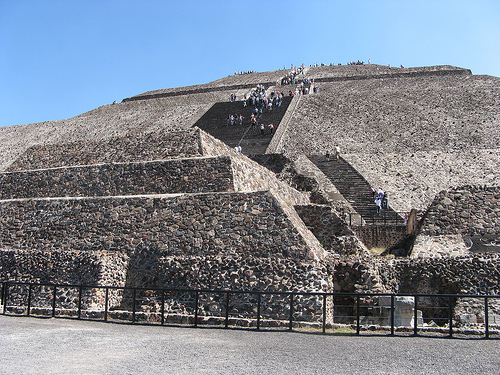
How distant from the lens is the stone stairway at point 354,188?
24094mm

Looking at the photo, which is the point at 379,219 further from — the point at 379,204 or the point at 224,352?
the point at 224,352

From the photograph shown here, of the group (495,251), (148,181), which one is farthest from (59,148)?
(495,251)

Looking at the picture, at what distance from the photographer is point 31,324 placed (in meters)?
10.6

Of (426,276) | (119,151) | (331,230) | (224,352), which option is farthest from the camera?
(119,151)

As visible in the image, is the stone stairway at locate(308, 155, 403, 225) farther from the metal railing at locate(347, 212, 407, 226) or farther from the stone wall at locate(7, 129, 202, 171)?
the stone wall at locate(7, 129, 202, 171)

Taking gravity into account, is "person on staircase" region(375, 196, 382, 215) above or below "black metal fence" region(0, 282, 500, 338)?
above

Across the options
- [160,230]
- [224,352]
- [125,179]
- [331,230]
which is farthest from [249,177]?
[224,352]

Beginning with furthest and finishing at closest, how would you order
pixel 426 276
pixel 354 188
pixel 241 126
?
pixel 241 126, pixel 354 188, pixel 426 276

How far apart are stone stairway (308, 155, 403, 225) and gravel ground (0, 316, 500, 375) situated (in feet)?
48.9

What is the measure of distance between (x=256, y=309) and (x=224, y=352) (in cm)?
446

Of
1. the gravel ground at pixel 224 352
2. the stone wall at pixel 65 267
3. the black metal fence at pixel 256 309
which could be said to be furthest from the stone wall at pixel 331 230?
the gravel ground at pixel 224 352

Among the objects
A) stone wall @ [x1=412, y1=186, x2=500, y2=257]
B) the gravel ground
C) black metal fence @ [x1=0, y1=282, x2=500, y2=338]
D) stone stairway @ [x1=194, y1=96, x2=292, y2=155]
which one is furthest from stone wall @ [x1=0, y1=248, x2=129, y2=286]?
stone stairway @ [x1=194, y1=96, x2=292, y2=155]

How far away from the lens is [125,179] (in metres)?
18.6

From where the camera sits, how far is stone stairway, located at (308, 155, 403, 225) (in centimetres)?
2409
